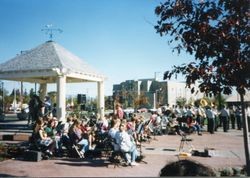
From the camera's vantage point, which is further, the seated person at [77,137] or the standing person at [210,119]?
the standing person at [210,119]

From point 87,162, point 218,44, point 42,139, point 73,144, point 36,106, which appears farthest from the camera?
point 36,106

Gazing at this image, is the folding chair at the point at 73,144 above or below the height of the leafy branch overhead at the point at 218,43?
below

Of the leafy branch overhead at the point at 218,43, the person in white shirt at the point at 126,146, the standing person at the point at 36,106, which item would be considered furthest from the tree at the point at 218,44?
the standing person at the point at 36,106

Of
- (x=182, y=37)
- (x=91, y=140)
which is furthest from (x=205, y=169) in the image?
(x=91, y=140)

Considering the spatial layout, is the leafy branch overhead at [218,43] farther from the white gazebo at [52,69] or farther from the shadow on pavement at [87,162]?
the white gazebo at [52,69]

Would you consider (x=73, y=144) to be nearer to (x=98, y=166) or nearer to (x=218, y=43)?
(x=98, y=166)

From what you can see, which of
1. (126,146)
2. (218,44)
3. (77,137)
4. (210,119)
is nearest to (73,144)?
(77,137)

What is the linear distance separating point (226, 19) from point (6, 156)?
879 centimetres

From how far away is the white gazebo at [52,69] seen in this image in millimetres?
20750

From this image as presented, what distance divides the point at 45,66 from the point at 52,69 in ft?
2.54

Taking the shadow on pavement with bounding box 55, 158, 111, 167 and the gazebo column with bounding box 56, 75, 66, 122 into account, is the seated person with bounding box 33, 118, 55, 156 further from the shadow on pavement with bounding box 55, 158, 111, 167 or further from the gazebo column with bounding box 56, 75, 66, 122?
the gazebo column with bounding box 56, 75, 66, 122

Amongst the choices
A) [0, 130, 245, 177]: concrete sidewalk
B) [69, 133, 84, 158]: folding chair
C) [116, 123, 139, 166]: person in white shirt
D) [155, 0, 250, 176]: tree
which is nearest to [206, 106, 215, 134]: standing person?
[0, 130, 245, 177]: concrete sidewalk

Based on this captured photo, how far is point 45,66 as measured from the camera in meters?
21.2

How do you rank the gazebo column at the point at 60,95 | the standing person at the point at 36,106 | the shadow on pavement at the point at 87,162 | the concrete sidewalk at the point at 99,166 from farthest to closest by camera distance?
the gazebo column at the point at 60,95
the standing person at the point at 36,106
the shadow on pavement at the point at 87,162
the concrete sidewalk at the point at 99,166
